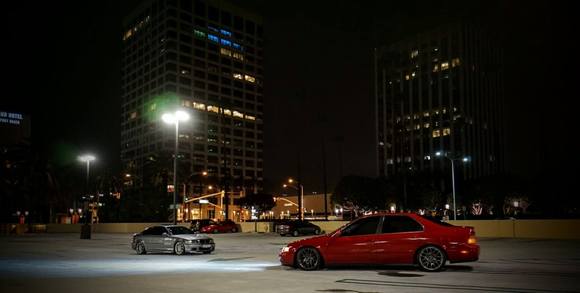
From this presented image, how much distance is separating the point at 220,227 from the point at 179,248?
3571 centimetres

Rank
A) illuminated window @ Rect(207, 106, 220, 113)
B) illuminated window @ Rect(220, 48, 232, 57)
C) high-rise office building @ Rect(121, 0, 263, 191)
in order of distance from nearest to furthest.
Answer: high-rise office building @ Rect(121, 0, 263, 191), illuminated window @ Rect(207, 106, 220, 113), illuminated window @ Rect(220, 48, 232, 57)

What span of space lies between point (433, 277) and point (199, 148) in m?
150

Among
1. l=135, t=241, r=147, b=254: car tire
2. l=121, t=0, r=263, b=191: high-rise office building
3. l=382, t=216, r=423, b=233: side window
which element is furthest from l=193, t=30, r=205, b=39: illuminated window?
l=382, t=216, r=423, b=233: side window

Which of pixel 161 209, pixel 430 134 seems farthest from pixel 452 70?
pixel 161 209

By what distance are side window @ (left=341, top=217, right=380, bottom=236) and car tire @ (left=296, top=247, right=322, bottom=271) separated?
91 cm

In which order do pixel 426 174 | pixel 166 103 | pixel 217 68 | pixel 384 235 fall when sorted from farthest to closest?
pixel 217 68, pixel 166 103, pixel 426 174, pixel 384 235

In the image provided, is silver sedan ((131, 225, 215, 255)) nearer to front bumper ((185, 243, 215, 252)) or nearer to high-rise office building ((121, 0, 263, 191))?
front bumper ((185, 243, 215, 252))

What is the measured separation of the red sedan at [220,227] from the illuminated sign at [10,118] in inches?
3914

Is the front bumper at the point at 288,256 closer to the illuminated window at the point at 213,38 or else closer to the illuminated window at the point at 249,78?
the illuminated window at the point at 213,38

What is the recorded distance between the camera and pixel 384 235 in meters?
14.1

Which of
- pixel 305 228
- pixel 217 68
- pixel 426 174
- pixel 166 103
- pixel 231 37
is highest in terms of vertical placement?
pixel 231 37

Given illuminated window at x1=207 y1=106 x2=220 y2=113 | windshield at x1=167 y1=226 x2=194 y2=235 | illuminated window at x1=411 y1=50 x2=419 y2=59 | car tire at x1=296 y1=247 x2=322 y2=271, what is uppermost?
illuminated window at x1=411 y1=50 x2=419 y2=59

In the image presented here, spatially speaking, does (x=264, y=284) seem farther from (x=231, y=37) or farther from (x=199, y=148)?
(x=231, y=37)

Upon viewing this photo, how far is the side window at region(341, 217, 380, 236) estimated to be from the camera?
1444 centimetres
